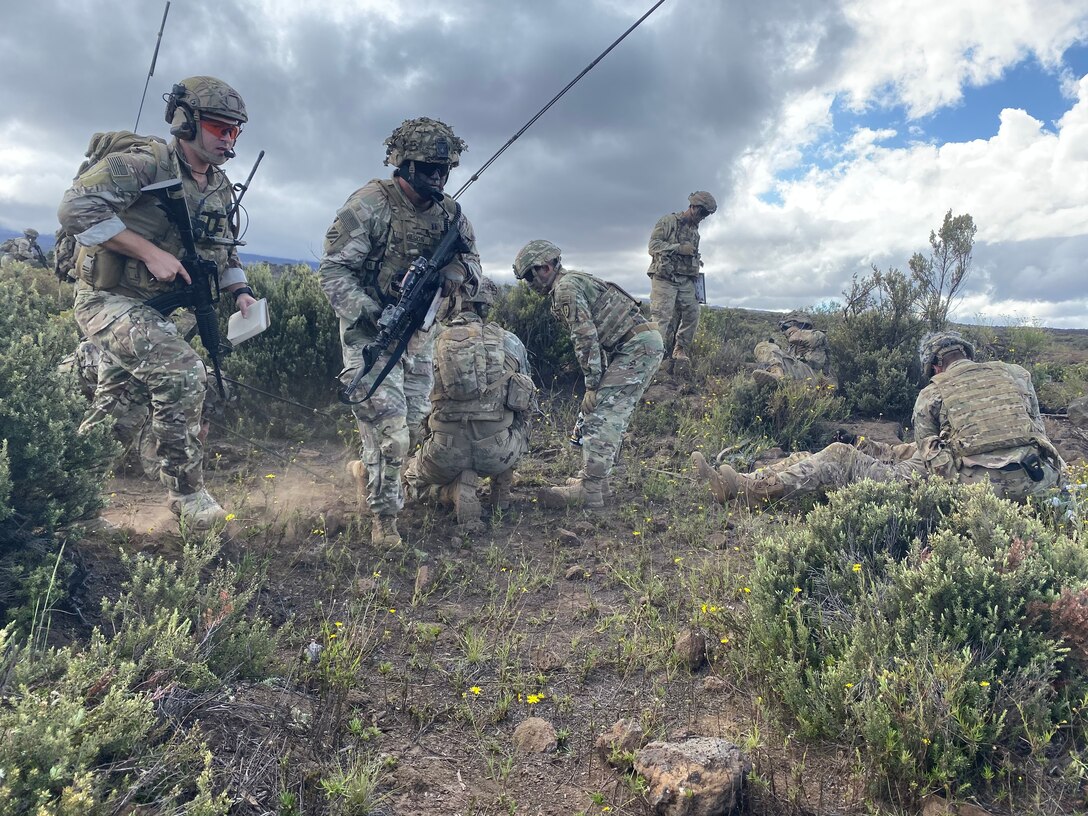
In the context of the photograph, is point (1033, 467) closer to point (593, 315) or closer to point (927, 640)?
point (927, 640)

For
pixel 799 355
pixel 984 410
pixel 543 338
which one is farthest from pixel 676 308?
pixel 984 410

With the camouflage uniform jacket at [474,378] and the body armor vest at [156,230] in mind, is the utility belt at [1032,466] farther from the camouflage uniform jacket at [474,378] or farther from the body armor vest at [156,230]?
the body armor vest at [156,230]

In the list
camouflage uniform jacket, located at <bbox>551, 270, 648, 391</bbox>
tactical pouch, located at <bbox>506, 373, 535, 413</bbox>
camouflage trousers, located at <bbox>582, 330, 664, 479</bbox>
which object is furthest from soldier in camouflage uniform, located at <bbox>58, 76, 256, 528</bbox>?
camouflage trousers, located at <bbox>582, 330, 664, 479</bbox>

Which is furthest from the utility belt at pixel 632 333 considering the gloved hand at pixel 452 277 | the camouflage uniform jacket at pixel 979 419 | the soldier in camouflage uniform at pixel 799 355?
the soldier in camouflage uniform at pixel 799 355

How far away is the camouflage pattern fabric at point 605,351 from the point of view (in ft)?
18.7

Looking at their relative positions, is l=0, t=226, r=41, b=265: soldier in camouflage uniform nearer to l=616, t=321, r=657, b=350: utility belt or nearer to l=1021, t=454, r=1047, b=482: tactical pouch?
l=616, t=321, r=657, b=350: utility belt

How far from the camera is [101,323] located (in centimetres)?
383

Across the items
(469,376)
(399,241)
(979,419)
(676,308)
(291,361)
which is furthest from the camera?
(676,308)

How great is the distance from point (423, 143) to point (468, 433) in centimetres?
196

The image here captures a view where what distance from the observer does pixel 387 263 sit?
454cm

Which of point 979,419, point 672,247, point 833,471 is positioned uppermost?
point 672,247

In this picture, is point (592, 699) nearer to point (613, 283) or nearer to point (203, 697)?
point (203, 697)

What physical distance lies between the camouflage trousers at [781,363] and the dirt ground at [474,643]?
4365mm

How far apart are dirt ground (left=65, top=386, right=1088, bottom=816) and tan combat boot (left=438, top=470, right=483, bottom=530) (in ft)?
0.36
